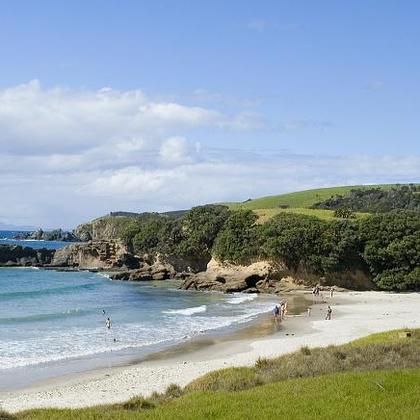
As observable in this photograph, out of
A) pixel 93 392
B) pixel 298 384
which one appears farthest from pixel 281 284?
pixel 298 384

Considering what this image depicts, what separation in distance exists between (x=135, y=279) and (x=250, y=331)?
44949 mm

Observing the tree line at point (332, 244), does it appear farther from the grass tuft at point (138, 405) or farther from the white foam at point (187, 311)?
the grass tuft at point (138, 405)

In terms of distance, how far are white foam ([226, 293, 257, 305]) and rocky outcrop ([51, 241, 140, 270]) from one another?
38146 millimetres

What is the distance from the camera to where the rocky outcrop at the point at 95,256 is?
104 metres

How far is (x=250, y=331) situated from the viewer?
42062 millimetres

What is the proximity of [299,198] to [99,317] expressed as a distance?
343ft

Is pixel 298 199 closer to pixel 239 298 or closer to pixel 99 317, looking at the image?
pixel 239 298

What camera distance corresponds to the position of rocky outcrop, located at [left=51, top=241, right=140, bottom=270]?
10412cm

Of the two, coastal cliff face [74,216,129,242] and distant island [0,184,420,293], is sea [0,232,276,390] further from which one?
coastal cliff face [74,216,129,242]

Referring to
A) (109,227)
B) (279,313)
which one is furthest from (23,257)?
(279,313)

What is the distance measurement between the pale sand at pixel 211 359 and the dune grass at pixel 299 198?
84936 mm

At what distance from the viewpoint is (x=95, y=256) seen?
4301 inches

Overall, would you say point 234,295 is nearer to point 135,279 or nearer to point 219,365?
point 135,279

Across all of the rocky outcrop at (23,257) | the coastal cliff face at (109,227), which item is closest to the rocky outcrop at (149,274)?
the rocky outcrop at (23,257)
